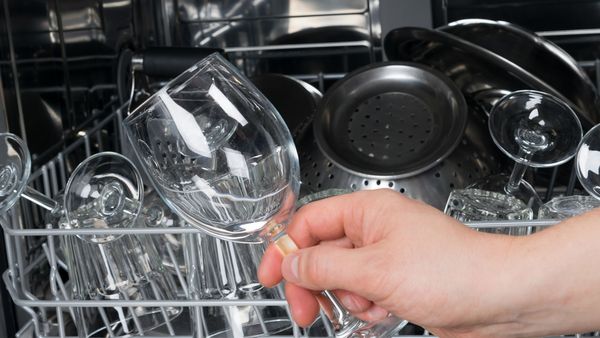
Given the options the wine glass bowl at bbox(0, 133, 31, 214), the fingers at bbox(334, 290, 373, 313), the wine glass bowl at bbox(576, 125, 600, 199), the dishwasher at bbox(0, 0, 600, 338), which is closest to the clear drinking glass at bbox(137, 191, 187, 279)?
the dishwasher at bbox(0, 0, 600, 338)

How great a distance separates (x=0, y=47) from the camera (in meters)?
0.90

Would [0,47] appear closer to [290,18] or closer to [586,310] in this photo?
[290,18]

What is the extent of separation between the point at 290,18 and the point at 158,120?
591mm

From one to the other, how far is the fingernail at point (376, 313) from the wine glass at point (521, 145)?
0.15 metres

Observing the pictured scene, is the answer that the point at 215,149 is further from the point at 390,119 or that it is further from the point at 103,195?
the point at 390,119

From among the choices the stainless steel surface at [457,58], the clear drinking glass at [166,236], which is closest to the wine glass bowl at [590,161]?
the stainless steel surface at [457,58]

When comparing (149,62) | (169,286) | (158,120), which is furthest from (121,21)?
(158,120)

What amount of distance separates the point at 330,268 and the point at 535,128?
30cm

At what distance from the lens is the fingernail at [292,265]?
2.25 feet

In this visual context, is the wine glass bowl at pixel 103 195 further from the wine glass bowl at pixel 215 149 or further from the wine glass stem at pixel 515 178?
the wine glass stem at pixel 515 178

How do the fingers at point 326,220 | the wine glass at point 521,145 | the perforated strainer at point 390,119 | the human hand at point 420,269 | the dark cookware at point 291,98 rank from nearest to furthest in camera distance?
the human hand at point 420,269 < the fingers at point 326,220 < the wine glass at point 521,145 < the perforated strainer at point 390,119 < the dark cookware at point 291,98

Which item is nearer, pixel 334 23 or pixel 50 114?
pixel 50 114

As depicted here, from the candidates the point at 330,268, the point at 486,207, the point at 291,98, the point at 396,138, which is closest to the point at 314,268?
the point at 330,268

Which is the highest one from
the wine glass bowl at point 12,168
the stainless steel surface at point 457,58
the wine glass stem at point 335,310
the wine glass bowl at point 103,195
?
the stainless steel surface at point 457,58
